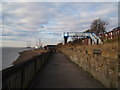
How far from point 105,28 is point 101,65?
5565 cm

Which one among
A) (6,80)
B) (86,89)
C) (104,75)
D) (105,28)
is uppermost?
(105,28)

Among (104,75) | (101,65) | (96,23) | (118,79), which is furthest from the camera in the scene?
(96,23)

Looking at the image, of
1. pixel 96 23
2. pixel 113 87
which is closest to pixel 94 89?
pixel 113 87

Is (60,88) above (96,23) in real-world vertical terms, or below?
below

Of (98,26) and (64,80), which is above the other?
(98,26)

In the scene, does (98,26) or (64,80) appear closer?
(64,80)

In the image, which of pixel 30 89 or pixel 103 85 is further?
pixel 103 85

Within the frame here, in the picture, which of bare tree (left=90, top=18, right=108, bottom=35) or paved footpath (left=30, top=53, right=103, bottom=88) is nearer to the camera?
paved footpath (left=30, top=53, right=103, bottom=88)

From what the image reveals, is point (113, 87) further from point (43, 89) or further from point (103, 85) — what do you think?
point (43, 89)

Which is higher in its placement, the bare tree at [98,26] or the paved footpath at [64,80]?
the bare tree at [98,26]

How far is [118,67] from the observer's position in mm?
5707

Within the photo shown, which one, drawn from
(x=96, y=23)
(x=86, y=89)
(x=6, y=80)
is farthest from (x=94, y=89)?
(x=96, y=23)

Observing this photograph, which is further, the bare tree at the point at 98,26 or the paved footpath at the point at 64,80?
the bare tree at the point at 98,26

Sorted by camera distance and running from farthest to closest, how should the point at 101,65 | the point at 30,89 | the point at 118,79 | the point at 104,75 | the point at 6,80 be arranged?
the point at 101,65
the point at 104,75
the point at 30,89
the point at 118,79
the point at 6,80
